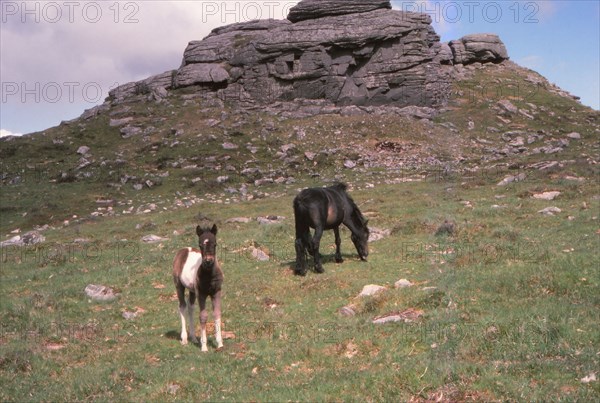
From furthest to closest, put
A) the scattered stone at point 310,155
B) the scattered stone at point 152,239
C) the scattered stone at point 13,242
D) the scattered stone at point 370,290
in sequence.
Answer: the scattered stone at point 310,155 → the scattered stone at point 13,242 → the scattered stone at point 152,239 → the scattered stone at point 370,290

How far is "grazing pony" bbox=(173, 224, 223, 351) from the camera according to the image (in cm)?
1058

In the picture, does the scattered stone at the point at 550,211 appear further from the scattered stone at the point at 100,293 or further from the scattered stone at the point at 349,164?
the scattered stone at the point at 349,164

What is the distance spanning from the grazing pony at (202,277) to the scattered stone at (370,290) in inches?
180

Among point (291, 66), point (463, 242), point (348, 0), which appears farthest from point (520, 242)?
point (348, 0)

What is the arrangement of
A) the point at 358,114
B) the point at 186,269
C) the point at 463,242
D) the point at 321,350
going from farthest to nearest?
the point at 358,114
the point at 463,242
the point at 186,269
the point at 321,350

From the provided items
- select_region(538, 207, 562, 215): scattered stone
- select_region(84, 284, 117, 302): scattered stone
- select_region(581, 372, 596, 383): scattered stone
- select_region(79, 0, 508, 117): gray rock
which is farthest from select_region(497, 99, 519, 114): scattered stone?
select_region(581, 372, 596, 383): scattered stone

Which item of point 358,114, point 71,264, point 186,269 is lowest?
point 71,264

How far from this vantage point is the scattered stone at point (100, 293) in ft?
52.8

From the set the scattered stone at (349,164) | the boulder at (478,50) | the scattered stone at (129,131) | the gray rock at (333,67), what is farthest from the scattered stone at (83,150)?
the boulder at (478,50)

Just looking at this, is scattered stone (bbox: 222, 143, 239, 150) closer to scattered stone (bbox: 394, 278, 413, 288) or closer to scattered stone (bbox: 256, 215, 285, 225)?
scattered stone (bbox: 256, 215, 285, 225)

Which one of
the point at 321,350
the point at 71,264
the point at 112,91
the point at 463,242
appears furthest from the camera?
the point at 112,91

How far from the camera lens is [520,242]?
18.3 meters

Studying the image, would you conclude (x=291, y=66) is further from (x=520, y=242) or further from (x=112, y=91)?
(x=520, y=242)

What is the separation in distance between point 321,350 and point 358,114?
4826 cm
